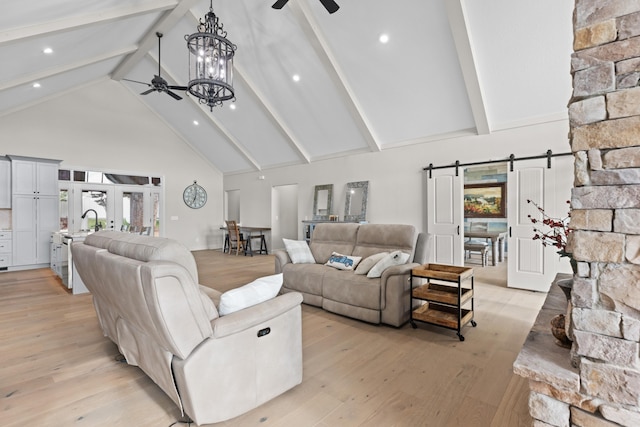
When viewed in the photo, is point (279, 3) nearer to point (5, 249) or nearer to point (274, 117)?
point (274, 117)

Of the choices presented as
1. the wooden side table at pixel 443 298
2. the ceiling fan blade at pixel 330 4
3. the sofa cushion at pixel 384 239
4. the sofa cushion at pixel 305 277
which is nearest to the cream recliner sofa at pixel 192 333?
the wooden side table at pixel 443 298

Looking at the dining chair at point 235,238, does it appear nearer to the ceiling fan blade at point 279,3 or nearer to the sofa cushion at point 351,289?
the sofa cushion at point 351,289

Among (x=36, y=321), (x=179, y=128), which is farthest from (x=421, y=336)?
(x=179, y=128)

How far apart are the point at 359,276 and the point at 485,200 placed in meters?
6.60

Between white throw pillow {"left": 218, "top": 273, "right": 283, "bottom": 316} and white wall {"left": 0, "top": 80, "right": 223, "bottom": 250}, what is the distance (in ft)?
26.0

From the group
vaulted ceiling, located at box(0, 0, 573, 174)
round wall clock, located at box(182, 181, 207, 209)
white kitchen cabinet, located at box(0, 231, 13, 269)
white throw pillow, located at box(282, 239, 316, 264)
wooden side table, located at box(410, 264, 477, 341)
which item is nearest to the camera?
wooden side table, located at box(410, 264, 477, 341)

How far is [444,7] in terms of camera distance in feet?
12.6

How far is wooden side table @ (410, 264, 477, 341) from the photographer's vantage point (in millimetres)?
2775

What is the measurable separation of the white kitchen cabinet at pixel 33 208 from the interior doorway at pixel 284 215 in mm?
5203

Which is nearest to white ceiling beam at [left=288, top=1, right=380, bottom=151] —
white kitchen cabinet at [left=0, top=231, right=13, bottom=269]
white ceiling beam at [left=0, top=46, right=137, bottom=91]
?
white ceiling beam at [left=0, top=46, right=137, bottom=91]

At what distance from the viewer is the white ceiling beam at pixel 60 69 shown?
5.14 m

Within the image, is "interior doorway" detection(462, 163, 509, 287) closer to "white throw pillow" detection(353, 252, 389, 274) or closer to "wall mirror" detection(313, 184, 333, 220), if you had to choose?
"wall mirror" detection(313, 184, 333, 220)

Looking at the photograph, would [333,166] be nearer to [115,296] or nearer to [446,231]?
[446,231]

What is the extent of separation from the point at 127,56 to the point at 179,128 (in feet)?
7.85
